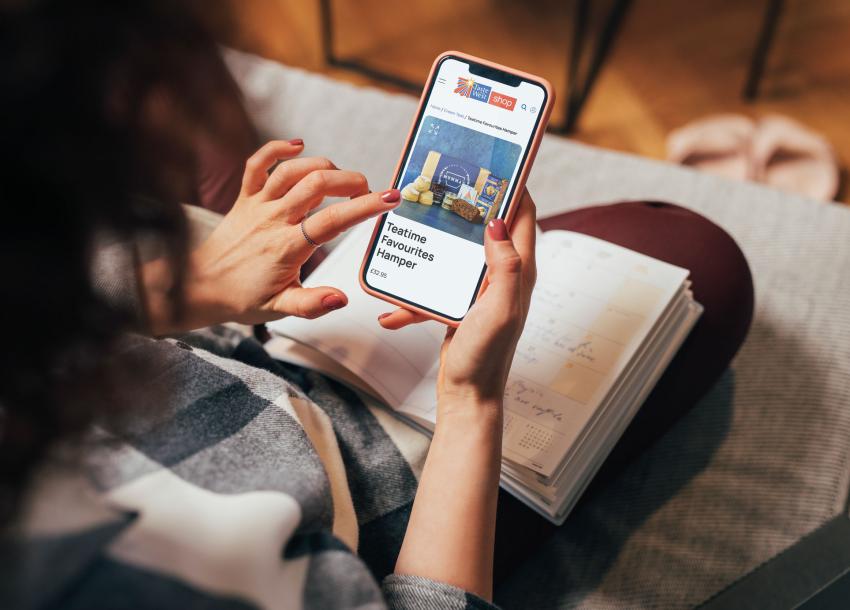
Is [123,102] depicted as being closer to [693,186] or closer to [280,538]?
[280,538]

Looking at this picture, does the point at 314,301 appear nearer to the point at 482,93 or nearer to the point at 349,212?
the point at 349,212

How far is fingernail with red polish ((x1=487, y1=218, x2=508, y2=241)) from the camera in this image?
0.56 metres

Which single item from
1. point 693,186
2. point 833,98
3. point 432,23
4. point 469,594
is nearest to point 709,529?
point 469,594

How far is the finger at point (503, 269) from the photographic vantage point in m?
0.54

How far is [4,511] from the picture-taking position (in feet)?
1.09

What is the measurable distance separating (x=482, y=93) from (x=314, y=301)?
240 millimetres

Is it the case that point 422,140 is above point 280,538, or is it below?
above

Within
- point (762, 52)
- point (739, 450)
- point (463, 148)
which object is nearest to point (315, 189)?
point (463, 148)

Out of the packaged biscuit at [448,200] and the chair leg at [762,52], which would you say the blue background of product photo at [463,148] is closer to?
the packaged biscuit at [448,200]

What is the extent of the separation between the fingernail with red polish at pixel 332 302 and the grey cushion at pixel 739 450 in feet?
0.52

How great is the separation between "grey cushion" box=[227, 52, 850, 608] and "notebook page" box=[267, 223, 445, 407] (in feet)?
0.58

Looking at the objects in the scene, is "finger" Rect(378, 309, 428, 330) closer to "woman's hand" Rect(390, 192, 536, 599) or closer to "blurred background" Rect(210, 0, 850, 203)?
"woman's hand" Rect(390, 192, 536, 599)

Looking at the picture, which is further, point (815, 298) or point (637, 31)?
point (637, 31)

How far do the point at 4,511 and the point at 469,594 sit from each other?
0.98 feet
